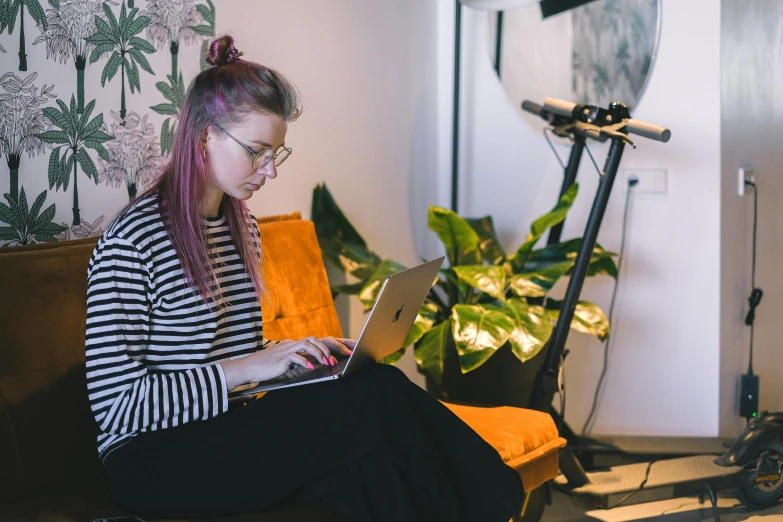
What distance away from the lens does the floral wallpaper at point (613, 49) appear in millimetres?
2932

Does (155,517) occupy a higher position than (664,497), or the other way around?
(155,517)

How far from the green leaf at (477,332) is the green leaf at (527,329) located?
23 mm

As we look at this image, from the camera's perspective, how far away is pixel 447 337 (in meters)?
2.41

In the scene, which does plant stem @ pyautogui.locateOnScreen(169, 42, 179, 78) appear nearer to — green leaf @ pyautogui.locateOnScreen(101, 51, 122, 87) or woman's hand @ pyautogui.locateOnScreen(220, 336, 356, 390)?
green leaf @ pyautogui.locateOnScreen(101, 51, 122, 87)

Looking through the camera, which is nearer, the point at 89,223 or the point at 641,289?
the point at 89,223

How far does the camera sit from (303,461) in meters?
1.41

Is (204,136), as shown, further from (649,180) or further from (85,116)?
A: (649,180)

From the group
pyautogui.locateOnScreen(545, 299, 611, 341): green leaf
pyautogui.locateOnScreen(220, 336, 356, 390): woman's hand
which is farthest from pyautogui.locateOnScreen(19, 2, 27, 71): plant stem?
pyautogui.locateOnScreen(545, 299, 611, 341): green leaf

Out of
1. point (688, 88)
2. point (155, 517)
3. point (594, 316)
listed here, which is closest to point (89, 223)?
point (155, 517)

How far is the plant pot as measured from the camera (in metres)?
2.50

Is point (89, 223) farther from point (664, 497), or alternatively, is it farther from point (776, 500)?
point (776, 500)

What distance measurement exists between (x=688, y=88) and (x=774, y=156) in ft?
1.37

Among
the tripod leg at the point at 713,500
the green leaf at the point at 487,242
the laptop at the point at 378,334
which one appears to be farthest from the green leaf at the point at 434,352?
the tripod leg at the point at 713,500

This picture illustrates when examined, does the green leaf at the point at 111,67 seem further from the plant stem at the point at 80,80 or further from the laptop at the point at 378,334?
the laptop at the point at 378,334
